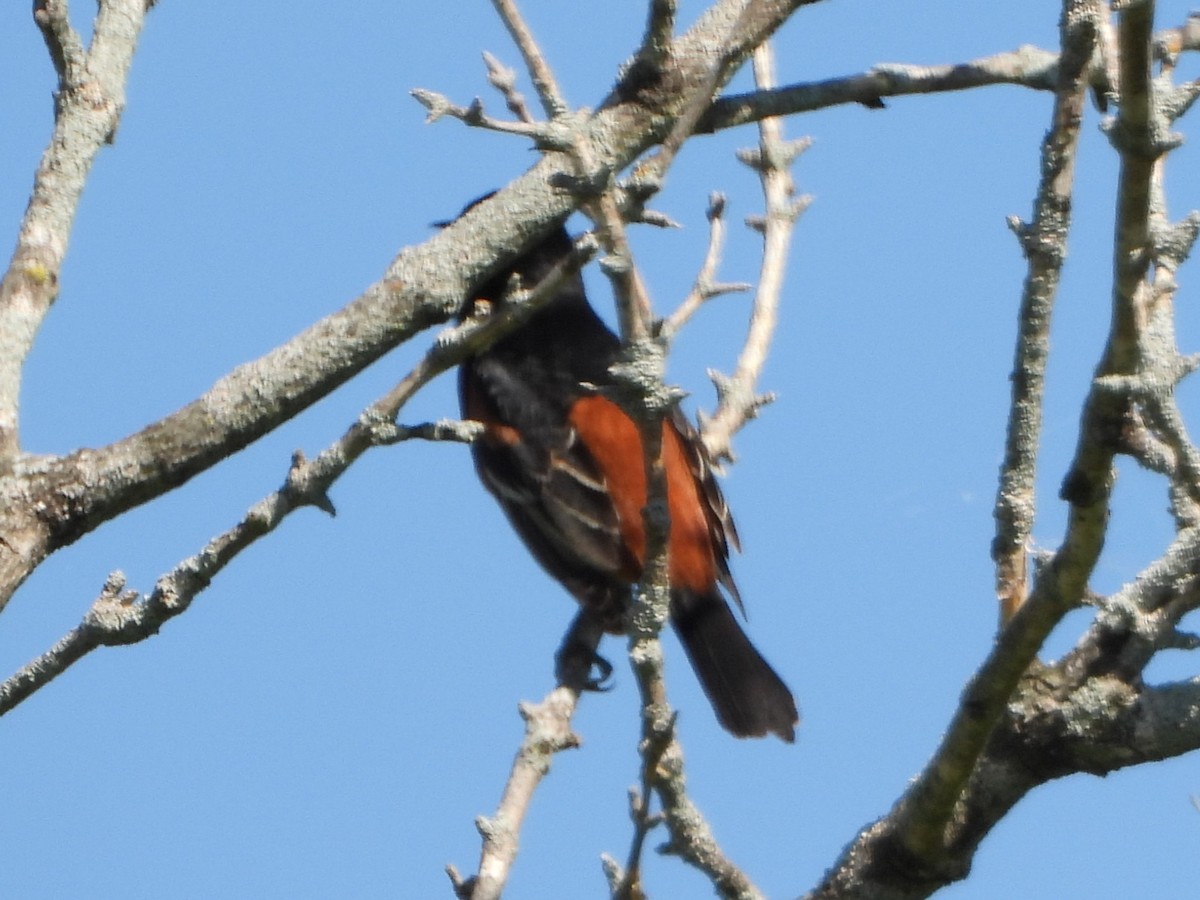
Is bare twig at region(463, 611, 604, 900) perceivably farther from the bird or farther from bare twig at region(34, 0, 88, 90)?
bare twig at region(34, 0, 88, 90)

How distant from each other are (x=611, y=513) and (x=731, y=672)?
24.1 inches

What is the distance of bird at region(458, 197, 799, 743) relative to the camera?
195 inches

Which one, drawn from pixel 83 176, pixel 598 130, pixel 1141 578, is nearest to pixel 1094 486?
pixel 1141 578

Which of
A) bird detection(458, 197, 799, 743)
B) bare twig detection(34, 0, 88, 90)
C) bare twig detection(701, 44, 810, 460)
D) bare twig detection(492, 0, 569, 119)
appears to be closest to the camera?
bare twig detection(492, 0, 569, 119)

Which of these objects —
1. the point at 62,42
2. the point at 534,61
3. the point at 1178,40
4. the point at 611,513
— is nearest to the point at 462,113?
the point at 534,61

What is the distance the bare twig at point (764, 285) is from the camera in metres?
4.47

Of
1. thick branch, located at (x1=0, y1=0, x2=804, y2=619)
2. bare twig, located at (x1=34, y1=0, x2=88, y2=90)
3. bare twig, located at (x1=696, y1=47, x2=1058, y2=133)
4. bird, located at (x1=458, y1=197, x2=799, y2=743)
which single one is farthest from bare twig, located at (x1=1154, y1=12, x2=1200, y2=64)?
bare twig, located at (x1=34, y1=0, x2=88, y2=90)

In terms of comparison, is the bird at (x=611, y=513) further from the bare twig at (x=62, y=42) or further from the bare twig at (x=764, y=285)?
the bare twig at (x=62, y=42)

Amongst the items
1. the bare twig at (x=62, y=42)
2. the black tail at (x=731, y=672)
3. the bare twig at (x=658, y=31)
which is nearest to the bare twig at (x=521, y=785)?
the black tail at (x=731, y=672)

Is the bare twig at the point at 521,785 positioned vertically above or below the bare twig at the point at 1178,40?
below

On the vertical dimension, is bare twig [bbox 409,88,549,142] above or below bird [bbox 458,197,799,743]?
below

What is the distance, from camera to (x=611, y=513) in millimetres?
5039

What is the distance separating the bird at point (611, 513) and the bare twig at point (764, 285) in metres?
0.15

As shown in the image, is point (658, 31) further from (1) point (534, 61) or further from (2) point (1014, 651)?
(2) point (1014, 651)
